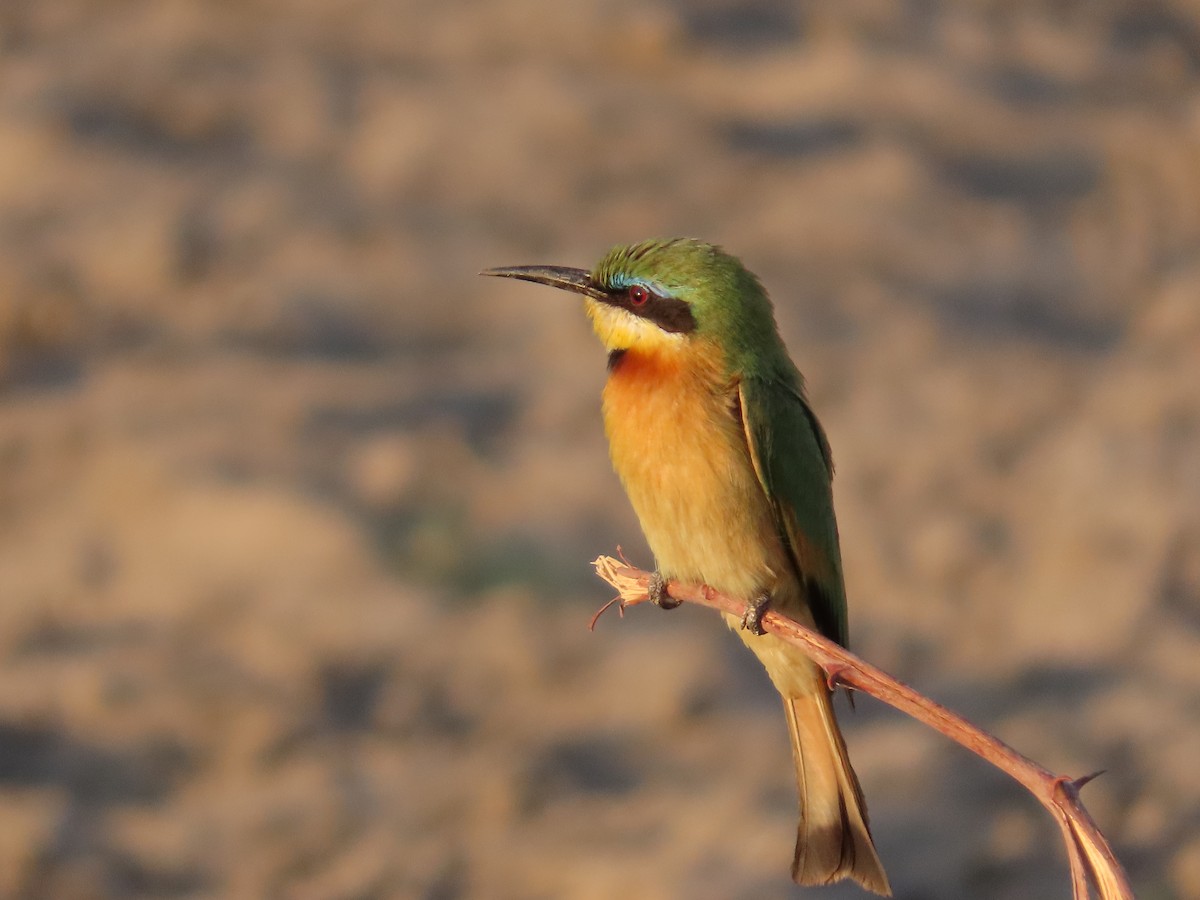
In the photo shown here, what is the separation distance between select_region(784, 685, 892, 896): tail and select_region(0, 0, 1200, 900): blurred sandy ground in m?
3.04

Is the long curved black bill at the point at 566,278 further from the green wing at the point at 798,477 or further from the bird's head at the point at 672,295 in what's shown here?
the green wing at the point at 798,477

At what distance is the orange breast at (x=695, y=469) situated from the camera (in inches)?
118

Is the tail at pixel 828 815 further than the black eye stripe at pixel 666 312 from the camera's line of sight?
No

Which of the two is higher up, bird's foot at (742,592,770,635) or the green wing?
the green wing

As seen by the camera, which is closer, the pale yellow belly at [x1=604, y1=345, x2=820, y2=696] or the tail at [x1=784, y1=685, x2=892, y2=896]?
the tail at [x1=784, y1=685, x2=892, y2=896]

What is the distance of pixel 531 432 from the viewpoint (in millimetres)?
7457

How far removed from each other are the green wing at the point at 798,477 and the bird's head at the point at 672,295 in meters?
0.11

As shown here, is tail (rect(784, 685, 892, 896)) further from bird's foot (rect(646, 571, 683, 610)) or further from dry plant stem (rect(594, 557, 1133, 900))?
dry plant stem (rect(594, 557, 1133, 900))

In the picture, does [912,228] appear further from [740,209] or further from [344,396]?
[344,396]

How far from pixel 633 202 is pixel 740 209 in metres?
0.54

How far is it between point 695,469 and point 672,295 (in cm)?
31

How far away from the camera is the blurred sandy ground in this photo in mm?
6305

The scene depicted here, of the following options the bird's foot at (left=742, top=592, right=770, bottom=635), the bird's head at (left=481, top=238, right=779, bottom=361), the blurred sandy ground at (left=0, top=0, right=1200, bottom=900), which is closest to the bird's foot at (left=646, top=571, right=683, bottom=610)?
the bird's foot at (left=742, top=592, right=770, bottom=635)

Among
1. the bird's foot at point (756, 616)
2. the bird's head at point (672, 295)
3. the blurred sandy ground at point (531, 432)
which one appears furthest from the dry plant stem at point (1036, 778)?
the blurred sandy ground at point (531, 432)
